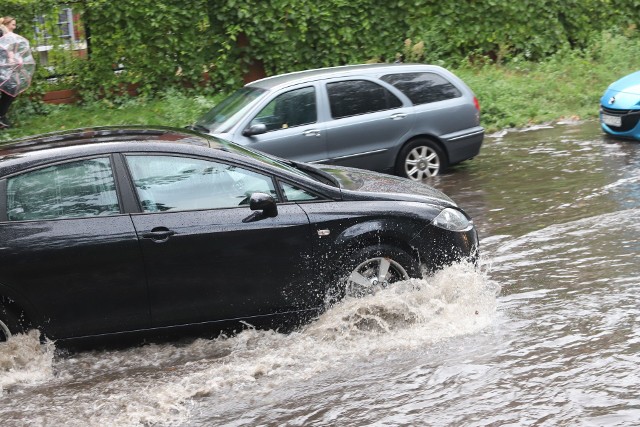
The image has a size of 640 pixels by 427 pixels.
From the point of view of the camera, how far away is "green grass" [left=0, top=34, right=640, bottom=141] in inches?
606

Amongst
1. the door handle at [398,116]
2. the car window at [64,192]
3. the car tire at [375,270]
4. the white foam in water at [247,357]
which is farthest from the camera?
the door handle at [398,116]

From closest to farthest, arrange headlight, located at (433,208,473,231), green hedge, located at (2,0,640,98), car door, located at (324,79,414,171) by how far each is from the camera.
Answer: headlight, located at (433,208,473,231), car door, located at (324,79,414,171), green hedge, located at (2,0,640,98)

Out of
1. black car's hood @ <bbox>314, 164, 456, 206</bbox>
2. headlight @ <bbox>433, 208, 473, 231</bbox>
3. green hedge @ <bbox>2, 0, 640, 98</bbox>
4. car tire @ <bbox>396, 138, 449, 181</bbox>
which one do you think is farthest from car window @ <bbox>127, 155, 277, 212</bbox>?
green hedge @ <bbox>2, 0, 640, 98</bbox>

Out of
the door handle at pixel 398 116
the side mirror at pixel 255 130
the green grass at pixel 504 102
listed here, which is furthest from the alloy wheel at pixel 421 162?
the green grass at pixel 504 102

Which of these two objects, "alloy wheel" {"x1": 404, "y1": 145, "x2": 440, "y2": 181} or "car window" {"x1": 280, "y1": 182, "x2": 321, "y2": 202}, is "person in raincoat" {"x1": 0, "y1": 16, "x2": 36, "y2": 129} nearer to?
"alloy wheel" {"x1": 404, "y1": 145, "x2": 440, "y2": 181}

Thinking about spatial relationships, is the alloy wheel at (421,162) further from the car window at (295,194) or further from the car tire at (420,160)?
the car window at (295,194)

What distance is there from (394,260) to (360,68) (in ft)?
18.1

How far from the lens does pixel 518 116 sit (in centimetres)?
1559

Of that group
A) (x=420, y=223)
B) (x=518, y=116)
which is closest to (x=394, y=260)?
(x=420, y=223)

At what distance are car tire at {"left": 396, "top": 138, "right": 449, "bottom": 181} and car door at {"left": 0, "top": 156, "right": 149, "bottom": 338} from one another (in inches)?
234

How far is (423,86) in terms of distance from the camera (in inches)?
491

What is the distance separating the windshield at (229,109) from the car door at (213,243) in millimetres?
4538

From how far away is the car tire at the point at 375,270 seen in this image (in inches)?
286

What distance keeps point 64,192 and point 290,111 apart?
5.21 meters
